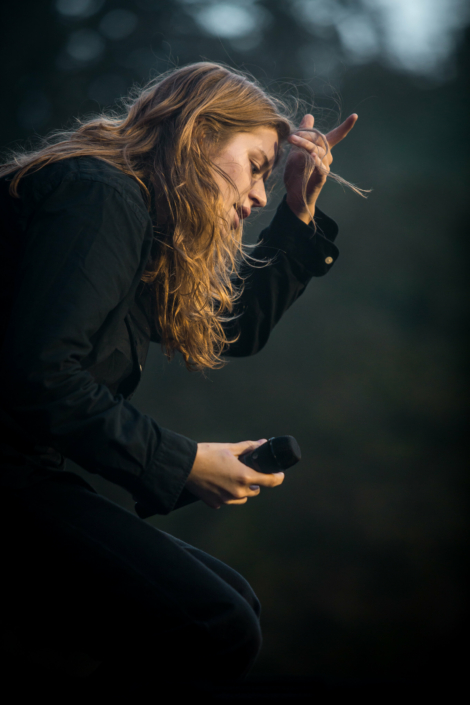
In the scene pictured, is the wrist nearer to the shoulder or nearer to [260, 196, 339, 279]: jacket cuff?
[260, 196, 339, 279]: jacket cuff

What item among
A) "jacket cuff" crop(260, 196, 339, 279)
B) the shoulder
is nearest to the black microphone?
the shoulder

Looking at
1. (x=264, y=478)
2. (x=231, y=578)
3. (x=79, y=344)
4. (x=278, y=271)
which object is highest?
(x=278, y=271)

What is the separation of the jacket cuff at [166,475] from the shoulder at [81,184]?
278mm

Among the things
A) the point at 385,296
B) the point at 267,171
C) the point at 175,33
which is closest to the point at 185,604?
the point at 267,171

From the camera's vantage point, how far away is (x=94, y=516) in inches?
23.3

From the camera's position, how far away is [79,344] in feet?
1.73

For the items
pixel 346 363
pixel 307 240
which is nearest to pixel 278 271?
pixel 307 240

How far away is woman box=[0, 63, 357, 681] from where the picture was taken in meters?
0.52

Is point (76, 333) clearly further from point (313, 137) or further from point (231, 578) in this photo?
point (313, 137)

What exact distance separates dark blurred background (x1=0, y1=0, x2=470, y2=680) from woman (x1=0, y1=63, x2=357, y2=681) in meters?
1.92

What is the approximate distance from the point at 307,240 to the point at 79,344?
596 millimetres

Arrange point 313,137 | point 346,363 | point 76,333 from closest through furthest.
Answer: point 76,333 → point 313,137 → point 346,363

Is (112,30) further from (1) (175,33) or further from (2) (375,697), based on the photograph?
(2) (375,697)

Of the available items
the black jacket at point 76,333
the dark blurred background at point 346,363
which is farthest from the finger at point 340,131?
the dark blurred background at point 346,363
